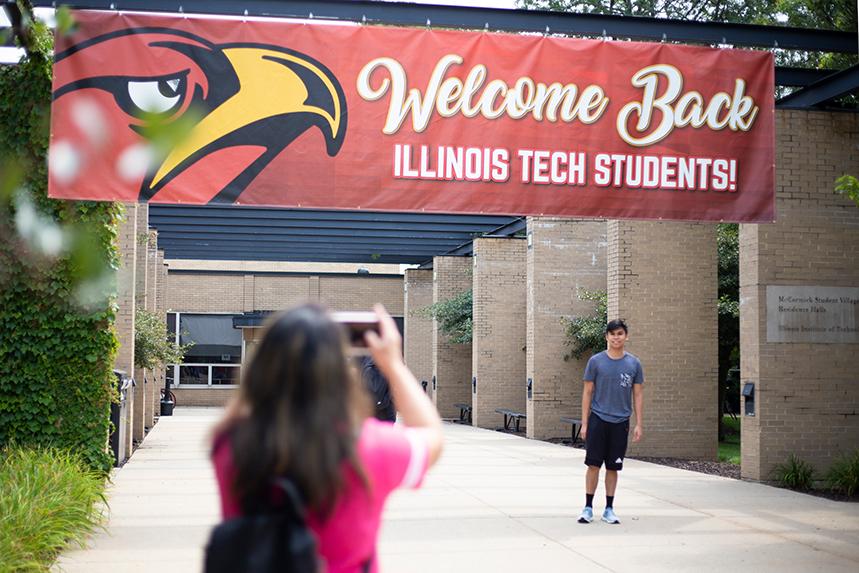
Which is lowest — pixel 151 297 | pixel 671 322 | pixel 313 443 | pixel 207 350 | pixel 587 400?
pixel 207 350

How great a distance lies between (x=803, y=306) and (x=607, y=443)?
5.06m

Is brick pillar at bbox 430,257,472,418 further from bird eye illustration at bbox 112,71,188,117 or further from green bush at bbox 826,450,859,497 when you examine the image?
bird eye illustration at bbox 112,71,188,117

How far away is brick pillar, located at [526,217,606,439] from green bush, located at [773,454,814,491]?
8612 millimetres

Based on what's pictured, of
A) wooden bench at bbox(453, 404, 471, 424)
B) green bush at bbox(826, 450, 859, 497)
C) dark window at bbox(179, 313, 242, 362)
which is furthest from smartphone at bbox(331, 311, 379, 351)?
dark window at bbox(179, 313, 242, 362)

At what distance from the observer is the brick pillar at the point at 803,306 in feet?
42.9

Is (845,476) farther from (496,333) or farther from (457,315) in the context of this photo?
(457,315)

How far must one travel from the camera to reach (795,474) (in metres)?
12.8

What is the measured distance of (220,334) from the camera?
126ft

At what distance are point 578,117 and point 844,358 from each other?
5.52 metres

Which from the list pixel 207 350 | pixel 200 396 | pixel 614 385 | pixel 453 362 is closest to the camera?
pixel 614 385

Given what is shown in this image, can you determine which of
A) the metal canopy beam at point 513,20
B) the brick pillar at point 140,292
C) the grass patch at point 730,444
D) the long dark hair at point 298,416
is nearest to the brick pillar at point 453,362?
the grass patch at point 730,444

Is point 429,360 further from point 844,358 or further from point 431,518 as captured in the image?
point 431,518

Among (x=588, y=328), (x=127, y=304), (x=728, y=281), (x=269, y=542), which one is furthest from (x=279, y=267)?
(x=269, y=542)

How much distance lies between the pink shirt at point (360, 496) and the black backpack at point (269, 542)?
0.25 feet
